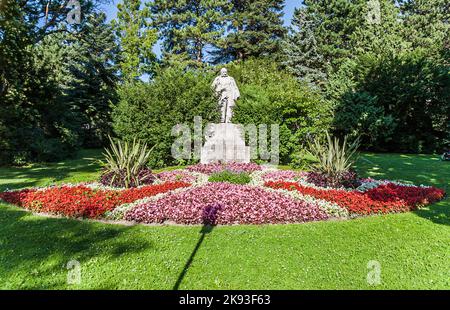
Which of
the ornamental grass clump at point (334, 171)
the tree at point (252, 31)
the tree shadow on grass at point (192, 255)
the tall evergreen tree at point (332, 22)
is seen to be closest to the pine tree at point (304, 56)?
the tall evergreen tree at point (332, 22)

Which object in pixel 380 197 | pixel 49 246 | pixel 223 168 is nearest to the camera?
pixel 49 246

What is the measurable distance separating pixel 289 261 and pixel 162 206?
115 inches

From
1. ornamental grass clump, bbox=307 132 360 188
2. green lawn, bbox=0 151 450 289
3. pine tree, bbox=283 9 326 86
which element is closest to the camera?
green lawn, bbox=0 151 450 289

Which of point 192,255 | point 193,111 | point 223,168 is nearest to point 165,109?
point 193,111

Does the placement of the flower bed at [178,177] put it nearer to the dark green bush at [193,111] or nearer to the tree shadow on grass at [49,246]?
the dark green bush at [193,111]

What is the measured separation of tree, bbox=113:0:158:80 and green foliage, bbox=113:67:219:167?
18.6 m

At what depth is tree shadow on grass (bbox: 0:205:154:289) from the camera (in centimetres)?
352

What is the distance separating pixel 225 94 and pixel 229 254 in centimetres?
902

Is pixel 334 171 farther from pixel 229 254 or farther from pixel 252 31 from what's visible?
pixel 252 31

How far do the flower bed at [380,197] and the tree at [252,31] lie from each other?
26.5m

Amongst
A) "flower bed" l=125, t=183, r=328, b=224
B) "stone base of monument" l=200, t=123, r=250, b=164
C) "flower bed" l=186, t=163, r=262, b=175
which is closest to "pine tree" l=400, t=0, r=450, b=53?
"stone base of monument" l=200, t=123, r=250, b=164

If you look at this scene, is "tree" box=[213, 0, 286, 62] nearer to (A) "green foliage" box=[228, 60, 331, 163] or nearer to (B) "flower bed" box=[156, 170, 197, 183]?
(A) "green foliage" box=[228, 60, 331, 163]

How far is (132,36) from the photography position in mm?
29406

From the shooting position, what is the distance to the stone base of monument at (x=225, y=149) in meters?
11.1
